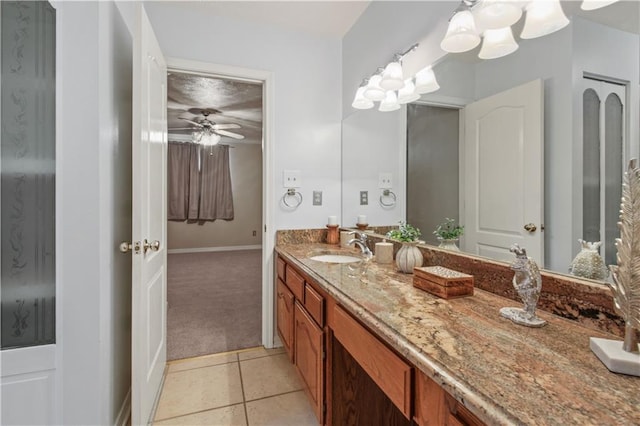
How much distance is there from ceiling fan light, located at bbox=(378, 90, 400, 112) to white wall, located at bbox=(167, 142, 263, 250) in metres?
5.23

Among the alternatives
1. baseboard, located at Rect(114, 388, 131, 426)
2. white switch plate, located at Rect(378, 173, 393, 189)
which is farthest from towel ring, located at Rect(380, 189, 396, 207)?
baseboard, located at Rect(114, 388, 131, 426)

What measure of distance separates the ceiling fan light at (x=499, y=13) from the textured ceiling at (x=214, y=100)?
1943 millimetres

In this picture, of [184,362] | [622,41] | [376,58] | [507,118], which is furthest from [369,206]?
[184,362]

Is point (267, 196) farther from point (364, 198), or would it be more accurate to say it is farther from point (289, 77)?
point (289, 77)

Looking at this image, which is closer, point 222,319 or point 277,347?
point 277,347

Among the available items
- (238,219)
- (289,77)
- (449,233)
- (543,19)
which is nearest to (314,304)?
(449,233)

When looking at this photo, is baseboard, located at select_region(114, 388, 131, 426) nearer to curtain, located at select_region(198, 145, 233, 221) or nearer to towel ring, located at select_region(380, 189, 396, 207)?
towel ring, located at select_region(380, 189, 396, 207)

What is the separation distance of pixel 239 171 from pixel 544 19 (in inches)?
252

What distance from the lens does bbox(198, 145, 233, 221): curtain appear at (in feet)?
21.2

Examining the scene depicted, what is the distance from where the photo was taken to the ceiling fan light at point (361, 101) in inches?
83.0

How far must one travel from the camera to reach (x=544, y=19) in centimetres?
101

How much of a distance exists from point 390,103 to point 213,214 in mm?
5510

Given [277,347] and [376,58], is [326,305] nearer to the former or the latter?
[277,347]

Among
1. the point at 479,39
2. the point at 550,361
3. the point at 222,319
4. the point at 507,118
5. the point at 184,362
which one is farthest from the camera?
the point at 222,319
